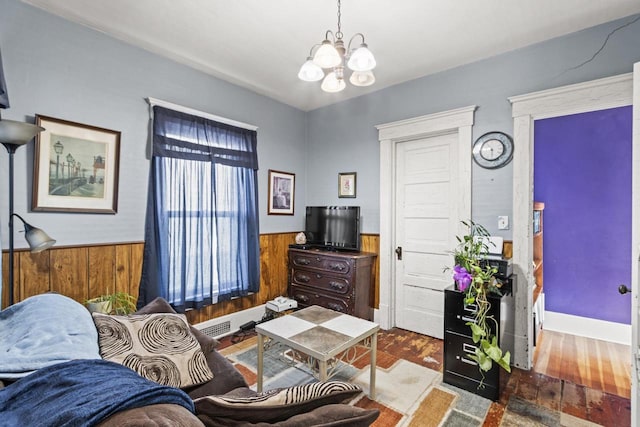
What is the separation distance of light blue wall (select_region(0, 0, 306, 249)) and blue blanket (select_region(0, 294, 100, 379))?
0.97 meters

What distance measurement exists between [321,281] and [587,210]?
2.93 m

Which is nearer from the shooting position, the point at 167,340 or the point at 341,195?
the point at 167,340

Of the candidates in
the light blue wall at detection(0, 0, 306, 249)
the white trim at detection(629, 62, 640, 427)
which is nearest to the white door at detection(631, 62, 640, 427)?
the white trim at detection(629, 62, 640, 427)

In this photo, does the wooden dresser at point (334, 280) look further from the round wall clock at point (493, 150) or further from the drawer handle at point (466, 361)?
the round wall clock at point (493, 150)

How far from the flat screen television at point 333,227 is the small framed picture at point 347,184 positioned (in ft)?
0.84

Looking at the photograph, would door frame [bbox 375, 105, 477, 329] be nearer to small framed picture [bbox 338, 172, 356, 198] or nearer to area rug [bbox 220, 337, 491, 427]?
small framed picture [bbox 338, 172, 356, 198]

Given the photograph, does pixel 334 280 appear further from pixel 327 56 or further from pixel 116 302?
pixel 327 56

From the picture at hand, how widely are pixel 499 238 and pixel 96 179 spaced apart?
10.8ft

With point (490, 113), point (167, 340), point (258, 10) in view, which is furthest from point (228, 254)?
point (490, 113)

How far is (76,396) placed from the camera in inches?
28.3

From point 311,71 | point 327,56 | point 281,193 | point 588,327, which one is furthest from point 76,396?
point 588,327

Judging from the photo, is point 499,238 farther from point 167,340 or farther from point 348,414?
point 167,340

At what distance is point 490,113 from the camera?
9.07ft

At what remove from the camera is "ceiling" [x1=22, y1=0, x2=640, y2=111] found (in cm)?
209
